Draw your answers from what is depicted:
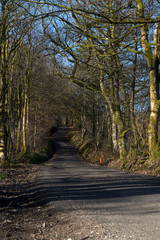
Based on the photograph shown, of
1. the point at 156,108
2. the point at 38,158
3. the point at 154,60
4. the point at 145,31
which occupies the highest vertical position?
the point at 145,31

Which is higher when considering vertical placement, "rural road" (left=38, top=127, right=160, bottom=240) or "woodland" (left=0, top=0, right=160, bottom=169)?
"woodland" (left=0, top=0, right=160, bottom=169)

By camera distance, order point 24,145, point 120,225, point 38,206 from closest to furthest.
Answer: point 120,225, point 38,206, point 24,145

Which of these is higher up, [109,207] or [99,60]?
[99,60]

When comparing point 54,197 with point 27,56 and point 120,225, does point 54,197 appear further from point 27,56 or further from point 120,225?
point 27,56

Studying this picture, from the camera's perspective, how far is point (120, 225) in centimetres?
471

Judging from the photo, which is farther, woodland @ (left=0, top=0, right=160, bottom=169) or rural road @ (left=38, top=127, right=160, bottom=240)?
woodland @ (left=0, top=0, right=160, bottom=169)

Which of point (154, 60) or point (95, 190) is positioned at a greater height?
point (154, 60)

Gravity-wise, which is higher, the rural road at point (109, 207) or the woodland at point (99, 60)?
the woodland at point (99, 60)

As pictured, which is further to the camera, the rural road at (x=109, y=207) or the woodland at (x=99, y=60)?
the woodland at (x=99, y=60)

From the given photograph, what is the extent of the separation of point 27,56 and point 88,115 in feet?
64.6

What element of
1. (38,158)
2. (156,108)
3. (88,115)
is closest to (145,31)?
(156,108)

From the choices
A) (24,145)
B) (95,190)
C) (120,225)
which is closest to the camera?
(120,225)

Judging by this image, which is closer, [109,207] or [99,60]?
[109,207]

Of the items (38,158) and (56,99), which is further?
(56,99)
